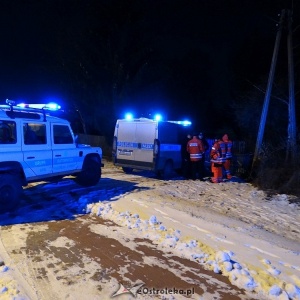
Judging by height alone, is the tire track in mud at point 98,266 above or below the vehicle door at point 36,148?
below

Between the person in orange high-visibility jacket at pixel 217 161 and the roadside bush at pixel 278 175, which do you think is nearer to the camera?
the roadside bush at pixel 278 175

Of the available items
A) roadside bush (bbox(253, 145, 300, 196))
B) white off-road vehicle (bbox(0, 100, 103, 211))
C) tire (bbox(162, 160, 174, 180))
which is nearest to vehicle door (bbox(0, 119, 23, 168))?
white off-road vehicle (bbox(0, 100, 103, 211))

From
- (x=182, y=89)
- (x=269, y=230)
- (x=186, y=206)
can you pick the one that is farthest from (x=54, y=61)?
(x=269, y=230)

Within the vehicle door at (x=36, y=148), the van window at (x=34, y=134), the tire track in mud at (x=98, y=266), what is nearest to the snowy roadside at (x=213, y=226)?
the tire track in mud at (x=98, y=266)

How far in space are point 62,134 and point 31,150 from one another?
52.0 inches

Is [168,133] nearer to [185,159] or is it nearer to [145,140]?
[145,140]

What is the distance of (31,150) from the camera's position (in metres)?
7.56

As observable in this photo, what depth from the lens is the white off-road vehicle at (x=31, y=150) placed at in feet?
23.0

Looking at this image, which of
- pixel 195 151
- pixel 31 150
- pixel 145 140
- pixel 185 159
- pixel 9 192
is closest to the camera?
pixel 9 192

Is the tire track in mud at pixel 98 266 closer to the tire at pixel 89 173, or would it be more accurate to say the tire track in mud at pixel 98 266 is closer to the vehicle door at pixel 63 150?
the vehicle door at pixel 63 150

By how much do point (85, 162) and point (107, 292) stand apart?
6512 mm

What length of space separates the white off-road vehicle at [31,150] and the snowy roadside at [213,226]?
0.67 metres

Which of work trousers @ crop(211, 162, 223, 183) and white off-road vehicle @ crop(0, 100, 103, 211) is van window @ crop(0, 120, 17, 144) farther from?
work trousers @ crop(211, 162, 223, 183)

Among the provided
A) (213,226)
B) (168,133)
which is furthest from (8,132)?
(168,133)
